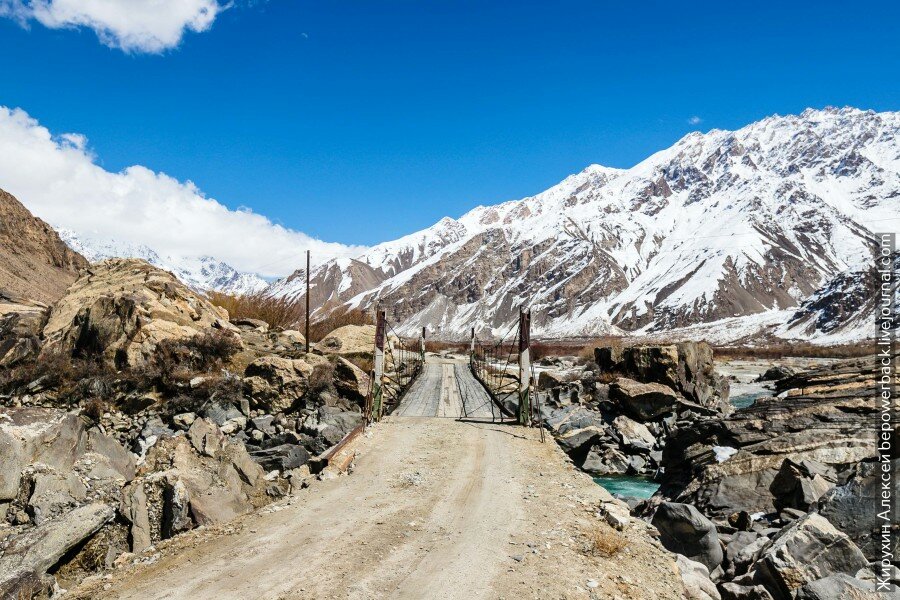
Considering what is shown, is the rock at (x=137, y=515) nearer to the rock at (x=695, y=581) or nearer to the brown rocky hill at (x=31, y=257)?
the rock at (x=695, y=581)

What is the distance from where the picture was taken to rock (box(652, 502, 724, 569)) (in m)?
8.99

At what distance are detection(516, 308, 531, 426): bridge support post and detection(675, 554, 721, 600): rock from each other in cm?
908

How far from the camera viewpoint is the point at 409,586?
6.77m

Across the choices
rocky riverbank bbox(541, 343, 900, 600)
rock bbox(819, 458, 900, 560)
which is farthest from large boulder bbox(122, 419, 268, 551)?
rock bbox(819, 458, 900, 560)

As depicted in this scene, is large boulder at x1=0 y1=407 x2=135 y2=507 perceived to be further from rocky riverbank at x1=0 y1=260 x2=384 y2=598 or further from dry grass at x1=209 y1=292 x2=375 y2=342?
dry grass at x1=209 y1=292 x2=375 y2=342

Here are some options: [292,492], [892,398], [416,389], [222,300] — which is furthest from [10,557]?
[222,300]

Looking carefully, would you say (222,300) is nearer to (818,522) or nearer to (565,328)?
(818,522)

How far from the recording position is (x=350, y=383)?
75.9 feet

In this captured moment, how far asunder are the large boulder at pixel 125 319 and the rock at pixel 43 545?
16.0 metres

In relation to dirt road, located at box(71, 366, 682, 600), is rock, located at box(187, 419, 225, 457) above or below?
above

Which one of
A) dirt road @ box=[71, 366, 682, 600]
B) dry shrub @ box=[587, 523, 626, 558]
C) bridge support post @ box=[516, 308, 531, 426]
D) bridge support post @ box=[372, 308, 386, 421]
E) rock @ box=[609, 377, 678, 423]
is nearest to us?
dirt road @ box=[71, 366, 682, 600]

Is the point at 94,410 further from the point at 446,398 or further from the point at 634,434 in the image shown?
the point at 634,434

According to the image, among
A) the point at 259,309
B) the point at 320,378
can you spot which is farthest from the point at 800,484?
the point at 259,309

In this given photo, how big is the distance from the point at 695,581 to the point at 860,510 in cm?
387
